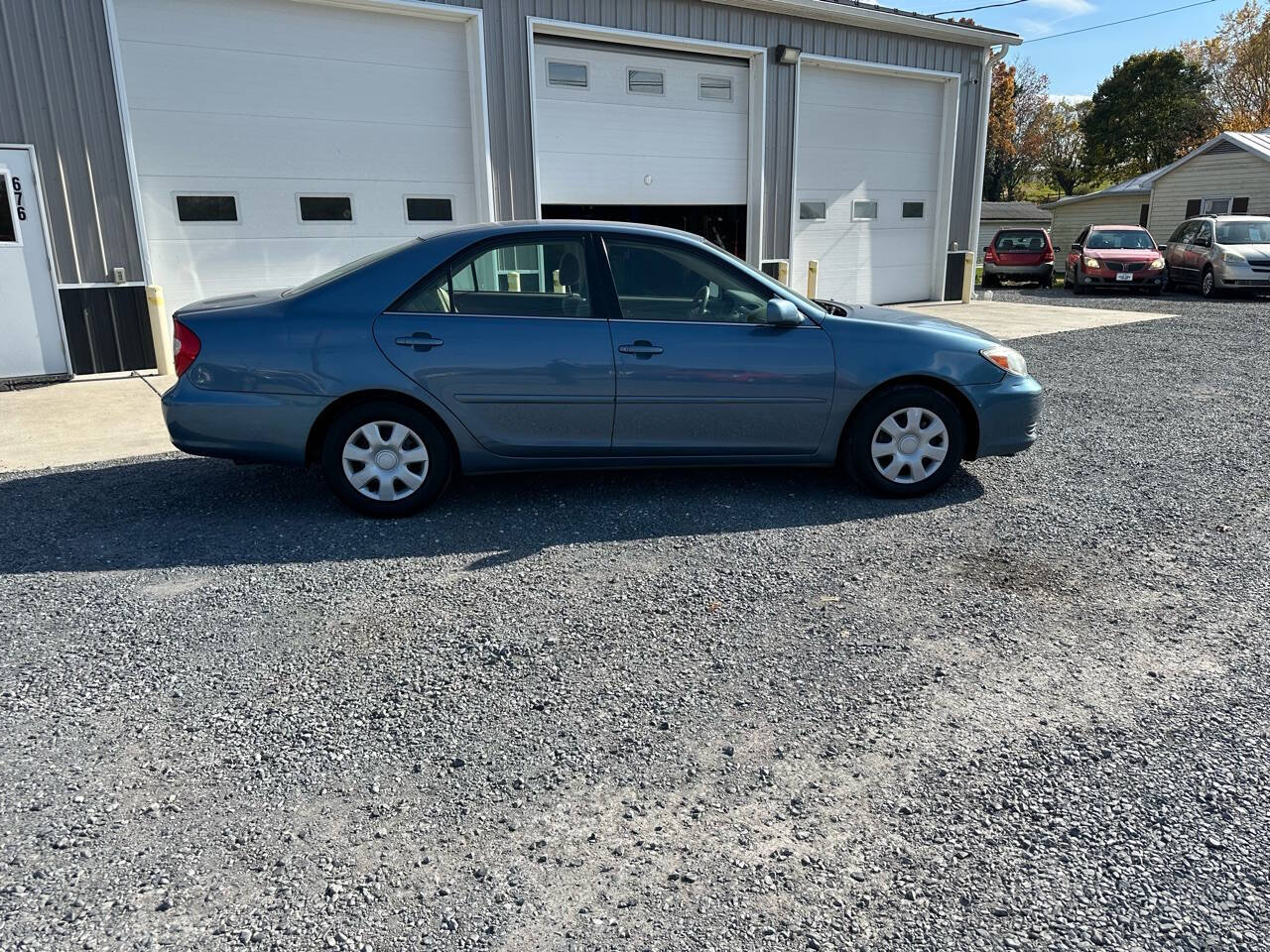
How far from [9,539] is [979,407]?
17.2 ft

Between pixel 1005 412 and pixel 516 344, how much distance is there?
2.81 m

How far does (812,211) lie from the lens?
14.1 m

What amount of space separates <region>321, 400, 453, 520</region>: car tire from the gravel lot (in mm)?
187

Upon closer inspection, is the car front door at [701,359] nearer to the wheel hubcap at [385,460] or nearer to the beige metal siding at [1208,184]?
the wheel hubcap at [385,460]

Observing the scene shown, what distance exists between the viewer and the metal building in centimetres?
861

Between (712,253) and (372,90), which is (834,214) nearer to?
(372,90)

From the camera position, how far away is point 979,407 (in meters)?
5.08

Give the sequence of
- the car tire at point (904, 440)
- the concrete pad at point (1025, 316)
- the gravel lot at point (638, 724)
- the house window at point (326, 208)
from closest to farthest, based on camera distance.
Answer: the gravel lot at point (638, 724) < the car tire at point (904, 440) < the house window at point (326, 208) < the concrete pad at point (1025, 316)

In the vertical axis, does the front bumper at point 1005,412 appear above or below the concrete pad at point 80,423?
above

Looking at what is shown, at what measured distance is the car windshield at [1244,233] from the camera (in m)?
18.3

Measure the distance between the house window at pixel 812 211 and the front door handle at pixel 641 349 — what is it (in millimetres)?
10084

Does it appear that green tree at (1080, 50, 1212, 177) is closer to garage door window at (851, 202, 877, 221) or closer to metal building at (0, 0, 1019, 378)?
metal building at (0, 0, 1019, 378)

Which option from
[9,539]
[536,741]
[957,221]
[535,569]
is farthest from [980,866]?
[957,221]

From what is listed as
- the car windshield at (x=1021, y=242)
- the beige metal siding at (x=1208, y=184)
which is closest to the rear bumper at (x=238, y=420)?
the car windshield at (x=1021, y=242)
